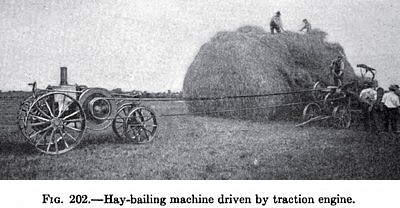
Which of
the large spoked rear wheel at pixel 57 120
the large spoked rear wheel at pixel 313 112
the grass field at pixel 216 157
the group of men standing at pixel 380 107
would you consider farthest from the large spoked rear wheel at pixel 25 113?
the group of men standing at pixel 380 107

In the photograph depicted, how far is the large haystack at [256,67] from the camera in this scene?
952 cm

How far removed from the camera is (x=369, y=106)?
329 inches

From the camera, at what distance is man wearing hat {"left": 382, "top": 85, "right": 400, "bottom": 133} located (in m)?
7.85

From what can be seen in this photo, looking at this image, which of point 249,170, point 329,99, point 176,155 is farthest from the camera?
point 329,99

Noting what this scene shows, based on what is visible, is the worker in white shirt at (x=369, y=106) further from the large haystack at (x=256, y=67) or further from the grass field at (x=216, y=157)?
the large haystack at (x=256, y=67)

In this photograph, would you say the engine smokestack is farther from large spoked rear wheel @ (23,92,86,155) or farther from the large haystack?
the large haystack

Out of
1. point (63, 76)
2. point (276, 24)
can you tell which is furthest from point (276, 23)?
point (63, 76)

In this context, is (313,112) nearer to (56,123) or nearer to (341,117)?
(341,117)

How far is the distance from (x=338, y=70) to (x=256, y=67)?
2279 millimetres
